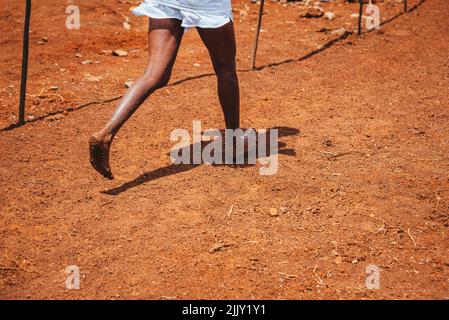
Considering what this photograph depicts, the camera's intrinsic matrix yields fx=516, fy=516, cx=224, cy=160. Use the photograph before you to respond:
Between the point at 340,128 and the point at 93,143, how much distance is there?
1921 millimetres

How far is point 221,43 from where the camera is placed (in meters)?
3.12

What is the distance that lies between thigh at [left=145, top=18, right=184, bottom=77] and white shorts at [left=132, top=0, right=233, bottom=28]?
0.05m

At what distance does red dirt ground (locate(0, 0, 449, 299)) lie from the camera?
2430 millimetres

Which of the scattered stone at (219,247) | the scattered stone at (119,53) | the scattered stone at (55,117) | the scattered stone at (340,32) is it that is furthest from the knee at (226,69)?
the scattered stone at (340,32)

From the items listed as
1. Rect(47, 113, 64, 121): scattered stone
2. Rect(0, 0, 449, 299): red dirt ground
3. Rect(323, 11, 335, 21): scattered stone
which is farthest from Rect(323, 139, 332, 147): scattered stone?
Rect(323, 11, 335, 21): scattered stone

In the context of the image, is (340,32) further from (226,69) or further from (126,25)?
(226,69)

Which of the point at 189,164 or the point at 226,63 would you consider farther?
the point at 189,164

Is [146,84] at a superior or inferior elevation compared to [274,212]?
superior

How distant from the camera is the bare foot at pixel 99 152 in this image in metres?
2.83

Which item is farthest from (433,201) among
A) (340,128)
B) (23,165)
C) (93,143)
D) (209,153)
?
(23,165)

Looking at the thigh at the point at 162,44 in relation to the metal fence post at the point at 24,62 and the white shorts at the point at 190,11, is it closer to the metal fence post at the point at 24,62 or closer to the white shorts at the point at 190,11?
the white shorts at the point at 190,11

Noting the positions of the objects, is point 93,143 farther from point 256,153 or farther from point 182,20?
point 256,153

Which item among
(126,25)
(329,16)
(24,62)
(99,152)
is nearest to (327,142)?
(99,152)

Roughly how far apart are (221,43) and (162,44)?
366 millimetres
